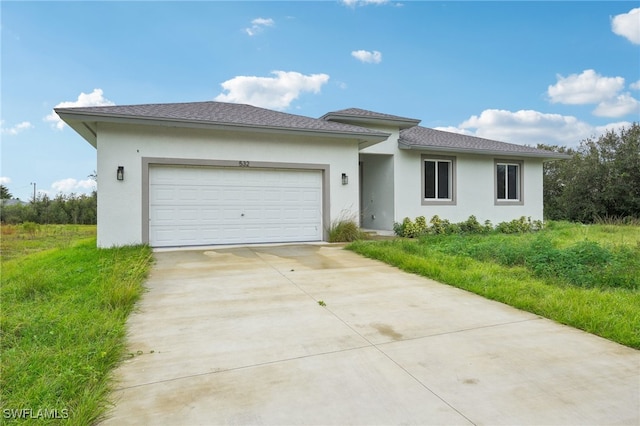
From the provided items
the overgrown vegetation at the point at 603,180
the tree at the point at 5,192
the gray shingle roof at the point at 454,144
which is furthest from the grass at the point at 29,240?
the overgrown vegetation at the point at 603,180

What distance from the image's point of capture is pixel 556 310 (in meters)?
4.25

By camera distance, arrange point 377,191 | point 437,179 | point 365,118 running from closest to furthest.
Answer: point 365,118 → point 437,179 → point 377,191

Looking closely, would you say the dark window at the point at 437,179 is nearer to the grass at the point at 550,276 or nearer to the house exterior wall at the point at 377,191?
the house exterior wall at the point at 377,191

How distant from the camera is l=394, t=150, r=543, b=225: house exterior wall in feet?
42.6

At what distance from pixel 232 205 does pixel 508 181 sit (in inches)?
442

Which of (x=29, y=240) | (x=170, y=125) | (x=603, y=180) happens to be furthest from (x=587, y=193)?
(x=29, y=240)

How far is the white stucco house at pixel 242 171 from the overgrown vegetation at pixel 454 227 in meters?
0.34

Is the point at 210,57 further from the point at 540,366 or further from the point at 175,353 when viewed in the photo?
the point at 540,366

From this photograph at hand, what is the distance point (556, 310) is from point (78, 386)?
480 cm

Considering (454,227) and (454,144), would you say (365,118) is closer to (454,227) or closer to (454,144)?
(454,144)

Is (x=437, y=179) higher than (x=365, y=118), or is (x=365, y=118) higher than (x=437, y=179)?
(x=365, y=118)

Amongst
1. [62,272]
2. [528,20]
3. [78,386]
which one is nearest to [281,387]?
[78,386]

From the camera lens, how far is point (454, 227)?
43.4 feet

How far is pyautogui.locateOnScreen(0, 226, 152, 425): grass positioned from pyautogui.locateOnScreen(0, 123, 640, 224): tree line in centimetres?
1753
